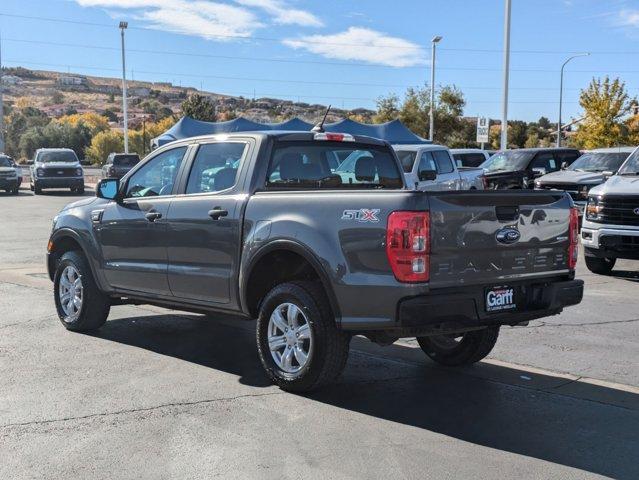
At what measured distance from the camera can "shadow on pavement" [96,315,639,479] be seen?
4.32m

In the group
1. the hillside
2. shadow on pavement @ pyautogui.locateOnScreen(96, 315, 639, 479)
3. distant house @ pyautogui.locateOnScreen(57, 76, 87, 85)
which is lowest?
shadow on pavement @ pyautogui.locateOnScreen(96, 315, 639, 479)

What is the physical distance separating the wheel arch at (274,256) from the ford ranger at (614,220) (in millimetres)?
6486

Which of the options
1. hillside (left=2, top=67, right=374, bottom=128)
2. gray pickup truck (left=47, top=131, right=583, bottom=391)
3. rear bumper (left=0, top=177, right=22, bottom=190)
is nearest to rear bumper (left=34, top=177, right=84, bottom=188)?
rear bumper (left=0, top=177, right=22, bottom=190)

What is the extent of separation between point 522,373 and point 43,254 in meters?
9.87

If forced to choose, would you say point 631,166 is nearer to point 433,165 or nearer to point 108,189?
point 433,165

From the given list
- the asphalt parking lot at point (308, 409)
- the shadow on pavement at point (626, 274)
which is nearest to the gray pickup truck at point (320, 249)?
the asphalt parking lot at point (308, 409)

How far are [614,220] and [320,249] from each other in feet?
22.7

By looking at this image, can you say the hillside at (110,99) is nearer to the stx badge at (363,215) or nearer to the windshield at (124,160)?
the windshield at (124,160)

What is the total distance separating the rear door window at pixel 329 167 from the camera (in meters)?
5.82

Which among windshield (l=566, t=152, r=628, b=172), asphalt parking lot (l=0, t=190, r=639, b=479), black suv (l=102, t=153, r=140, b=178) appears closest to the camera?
asphalt parking lot (l=0, t=190, r=639, b=479)

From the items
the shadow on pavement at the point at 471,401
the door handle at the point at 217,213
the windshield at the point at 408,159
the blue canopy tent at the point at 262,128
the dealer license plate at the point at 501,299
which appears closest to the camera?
the shadow on pavement at the point at 471,401

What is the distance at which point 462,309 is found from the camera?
15.2 ft

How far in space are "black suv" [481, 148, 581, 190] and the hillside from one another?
84.9m

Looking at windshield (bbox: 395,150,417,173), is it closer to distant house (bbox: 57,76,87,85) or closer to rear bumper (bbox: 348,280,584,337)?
rear bumper (bbox: 348,280,584,337)
